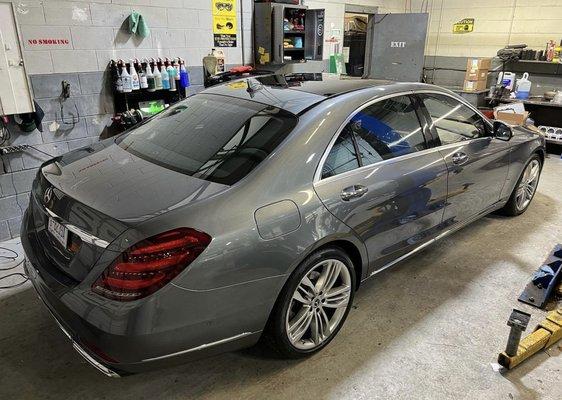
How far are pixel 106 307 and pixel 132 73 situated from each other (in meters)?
3.01

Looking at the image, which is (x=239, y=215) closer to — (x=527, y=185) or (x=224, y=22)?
(x=527, y=185)

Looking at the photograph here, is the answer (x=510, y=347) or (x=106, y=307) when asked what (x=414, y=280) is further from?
(x=106, y=307)

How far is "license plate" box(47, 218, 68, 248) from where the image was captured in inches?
67.1

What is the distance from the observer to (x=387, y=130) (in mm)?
2400

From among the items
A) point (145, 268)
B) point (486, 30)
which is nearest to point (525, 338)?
point (145, 268)

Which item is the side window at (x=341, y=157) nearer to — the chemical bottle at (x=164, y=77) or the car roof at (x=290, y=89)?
the car roof at (x=290, y=89)

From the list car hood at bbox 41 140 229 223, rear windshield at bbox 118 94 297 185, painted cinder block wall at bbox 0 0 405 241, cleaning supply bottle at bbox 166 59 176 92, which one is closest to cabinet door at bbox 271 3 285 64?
painted cinder block wall at bbox 0 0 405 241

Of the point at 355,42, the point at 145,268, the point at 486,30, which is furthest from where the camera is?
the point at 355,42

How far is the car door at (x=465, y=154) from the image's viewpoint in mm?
2727

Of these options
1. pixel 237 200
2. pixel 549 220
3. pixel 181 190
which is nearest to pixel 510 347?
pixel 237 200

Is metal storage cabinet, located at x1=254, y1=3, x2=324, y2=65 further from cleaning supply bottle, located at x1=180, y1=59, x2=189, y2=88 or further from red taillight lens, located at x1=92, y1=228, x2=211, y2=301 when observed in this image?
red taillight lens, located at x1=92, y1=228, x2=211, y2=301

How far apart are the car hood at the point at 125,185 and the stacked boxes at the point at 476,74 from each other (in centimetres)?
641

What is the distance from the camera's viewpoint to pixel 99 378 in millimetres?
2020

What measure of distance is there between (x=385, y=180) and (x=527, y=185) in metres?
2.38
